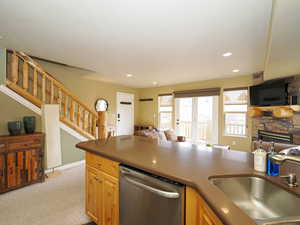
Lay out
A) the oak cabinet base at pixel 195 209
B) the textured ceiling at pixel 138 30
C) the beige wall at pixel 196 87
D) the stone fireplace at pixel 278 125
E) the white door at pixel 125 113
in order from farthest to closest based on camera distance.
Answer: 1. the white door at pixel 125 113
2. the beige wall at pixel 196 87
3. the stone fireplace at pixel 278 125
4. the textured ceiling at pixel 138 30
5. the oak cabinet base at pixel 195 209

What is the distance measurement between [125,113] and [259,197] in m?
5.86

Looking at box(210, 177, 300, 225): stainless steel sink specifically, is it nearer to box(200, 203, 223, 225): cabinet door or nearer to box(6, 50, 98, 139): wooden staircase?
box(200, 203, 223, 225): cabinet door

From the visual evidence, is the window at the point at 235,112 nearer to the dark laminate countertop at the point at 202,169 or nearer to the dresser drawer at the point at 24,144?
the dark laminate countertop at the point at 202,169

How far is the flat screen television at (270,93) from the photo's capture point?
369 cm

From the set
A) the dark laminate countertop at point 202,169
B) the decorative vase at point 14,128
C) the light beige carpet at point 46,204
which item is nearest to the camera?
the dark laminate countertop at point 202,169

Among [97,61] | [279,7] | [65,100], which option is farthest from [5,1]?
[279,7]

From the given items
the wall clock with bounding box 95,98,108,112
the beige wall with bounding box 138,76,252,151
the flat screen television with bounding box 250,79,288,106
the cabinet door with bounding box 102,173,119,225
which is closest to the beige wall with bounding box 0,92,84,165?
the wall clock with bounding box 95,98,108,112

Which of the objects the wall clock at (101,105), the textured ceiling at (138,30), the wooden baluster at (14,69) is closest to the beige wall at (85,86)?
the wall clock at (101,105)

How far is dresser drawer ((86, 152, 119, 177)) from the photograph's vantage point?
1468mm

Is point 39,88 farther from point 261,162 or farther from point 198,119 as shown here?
point 198,119

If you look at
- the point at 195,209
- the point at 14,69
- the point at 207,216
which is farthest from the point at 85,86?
the point at 207,216

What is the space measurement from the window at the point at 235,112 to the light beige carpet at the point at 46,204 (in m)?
4.59

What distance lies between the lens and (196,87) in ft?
18.3

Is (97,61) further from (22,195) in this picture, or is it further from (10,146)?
(22,195)
